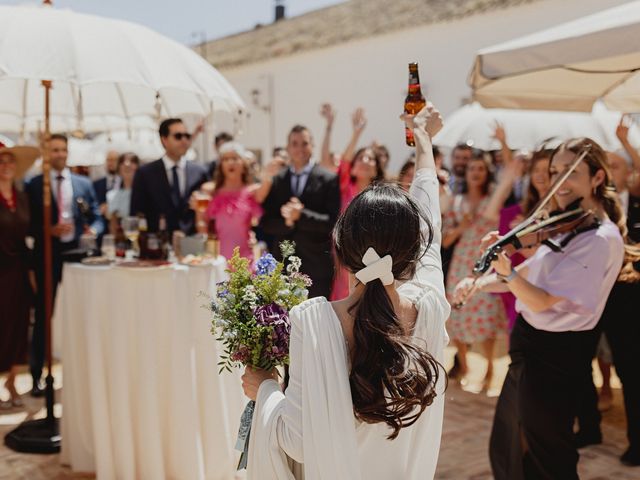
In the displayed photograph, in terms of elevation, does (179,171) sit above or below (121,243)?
above

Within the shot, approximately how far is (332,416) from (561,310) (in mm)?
1760

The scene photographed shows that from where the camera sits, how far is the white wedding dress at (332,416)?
70.5 inches

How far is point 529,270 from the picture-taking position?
3469 millimetres

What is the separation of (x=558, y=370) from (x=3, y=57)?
318cm

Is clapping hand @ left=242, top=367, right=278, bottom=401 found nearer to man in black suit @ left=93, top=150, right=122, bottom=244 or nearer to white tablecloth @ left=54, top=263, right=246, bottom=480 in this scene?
white tablecloth @ left=54, top=263, right=246, bottom=480

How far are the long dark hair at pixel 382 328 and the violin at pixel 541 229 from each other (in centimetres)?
113

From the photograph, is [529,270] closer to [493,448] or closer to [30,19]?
[493,448]

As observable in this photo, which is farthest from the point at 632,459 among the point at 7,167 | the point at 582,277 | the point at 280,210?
the point at 7,167

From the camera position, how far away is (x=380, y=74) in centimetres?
1959

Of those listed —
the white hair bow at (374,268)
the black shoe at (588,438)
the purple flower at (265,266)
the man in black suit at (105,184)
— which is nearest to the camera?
the white hair bow at (374,268)

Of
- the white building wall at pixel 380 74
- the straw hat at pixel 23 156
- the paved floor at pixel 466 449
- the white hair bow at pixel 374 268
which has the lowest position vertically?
the paved floor at pixel 466 449

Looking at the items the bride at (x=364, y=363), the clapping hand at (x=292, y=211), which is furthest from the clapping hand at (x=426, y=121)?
the clapping hand at (x=292, y=211)

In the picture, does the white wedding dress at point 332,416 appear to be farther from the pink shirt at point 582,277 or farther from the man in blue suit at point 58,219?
the man in blue suit at point 58,219

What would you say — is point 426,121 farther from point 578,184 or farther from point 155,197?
point 155,197
